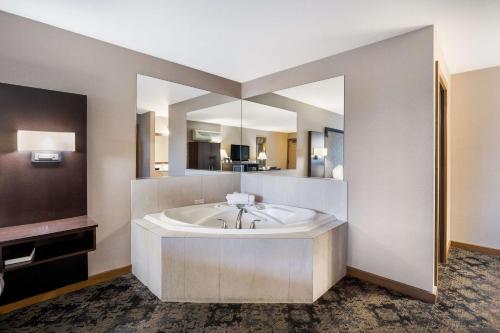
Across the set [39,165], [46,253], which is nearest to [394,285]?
[46,253]

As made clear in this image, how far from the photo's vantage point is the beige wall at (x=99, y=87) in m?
2.12

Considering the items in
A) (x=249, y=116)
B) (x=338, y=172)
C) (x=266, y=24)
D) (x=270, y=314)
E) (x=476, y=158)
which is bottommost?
(x=270, y=314)

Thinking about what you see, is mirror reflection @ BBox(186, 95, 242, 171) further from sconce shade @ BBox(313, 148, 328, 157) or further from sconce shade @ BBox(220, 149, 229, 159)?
sconce shade @ BBox(313, 148, 328, 157)

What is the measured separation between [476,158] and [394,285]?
7.05 feet

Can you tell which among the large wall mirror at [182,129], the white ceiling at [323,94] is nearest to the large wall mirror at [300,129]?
the white ceiling at [323,94]

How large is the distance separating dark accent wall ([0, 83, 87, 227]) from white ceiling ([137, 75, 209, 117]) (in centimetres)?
58

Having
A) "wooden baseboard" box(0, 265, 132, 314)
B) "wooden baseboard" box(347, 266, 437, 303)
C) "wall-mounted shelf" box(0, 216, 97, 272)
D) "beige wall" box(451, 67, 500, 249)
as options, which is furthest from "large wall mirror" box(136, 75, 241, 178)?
"beige wall" box(451, 67, 500, 249)

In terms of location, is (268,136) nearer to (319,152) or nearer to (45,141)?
(319,152)

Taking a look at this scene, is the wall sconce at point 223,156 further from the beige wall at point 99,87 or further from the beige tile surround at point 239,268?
the beige tile surround at point 239,268

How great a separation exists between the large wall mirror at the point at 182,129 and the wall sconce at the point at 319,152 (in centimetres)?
128

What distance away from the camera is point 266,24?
2.22 meters

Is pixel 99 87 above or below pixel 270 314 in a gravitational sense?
above

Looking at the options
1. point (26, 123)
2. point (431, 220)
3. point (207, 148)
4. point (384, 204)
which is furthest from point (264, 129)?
point (26, 123)

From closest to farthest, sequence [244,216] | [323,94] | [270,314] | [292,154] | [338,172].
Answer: [270,314] < [338,172] < [323,94] < [244,216] < [292,154]
